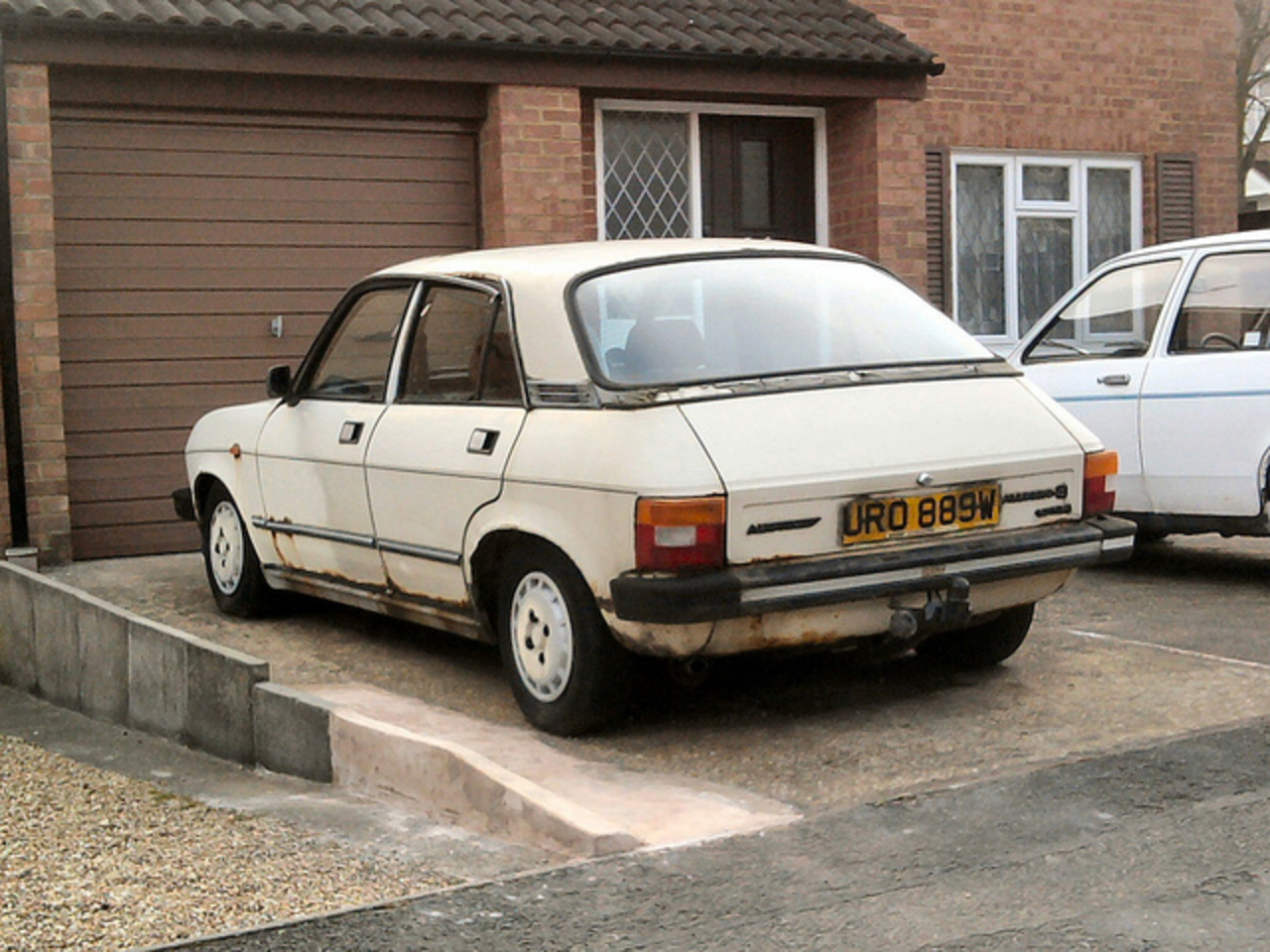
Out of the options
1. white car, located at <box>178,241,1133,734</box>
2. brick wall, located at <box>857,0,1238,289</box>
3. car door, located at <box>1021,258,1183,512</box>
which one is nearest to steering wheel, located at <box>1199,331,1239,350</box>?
car door, located at <box>1021,258,1183,512</box>

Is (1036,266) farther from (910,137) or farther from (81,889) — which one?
(81,889)

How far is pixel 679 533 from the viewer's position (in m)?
5.43

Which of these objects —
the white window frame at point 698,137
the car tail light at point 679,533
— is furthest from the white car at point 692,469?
the white window frame at point 698,137

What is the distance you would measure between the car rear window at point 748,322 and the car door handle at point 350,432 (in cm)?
133

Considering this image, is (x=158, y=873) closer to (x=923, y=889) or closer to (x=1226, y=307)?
(x=923, y=889)

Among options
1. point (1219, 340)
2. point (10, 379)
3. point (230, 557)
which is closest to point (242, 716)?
point (230, 557)

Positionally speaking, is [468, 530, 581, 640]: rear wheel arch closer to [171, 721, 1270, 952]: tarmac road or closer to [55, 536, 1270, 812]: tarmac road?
[55, 536, 1270, 812]: tarmac road

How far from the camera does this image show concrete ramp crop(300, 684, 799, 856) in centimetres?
481

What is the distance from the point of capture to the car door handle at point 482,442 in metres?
6.29

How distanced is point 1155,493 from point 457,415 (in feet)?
12.7

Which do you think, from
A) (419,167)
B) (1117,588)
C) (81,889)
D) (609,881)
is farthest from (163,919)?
(419,167)

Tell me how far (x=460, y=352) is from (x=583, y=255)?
59cm

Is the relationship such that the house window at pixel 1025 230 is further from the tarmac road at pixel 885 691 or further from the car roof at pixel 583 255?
the car roof at pixel 583 255

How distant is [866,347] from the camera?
6.31m
